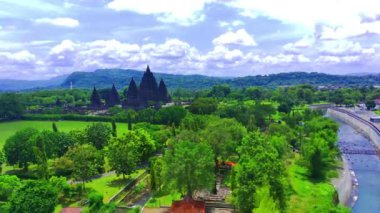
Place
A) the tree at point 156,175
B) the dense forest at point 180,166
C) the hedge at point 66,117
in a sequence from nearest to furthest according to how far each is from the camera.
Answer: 1. the dense forest at point 180,166
2. the tree at point 156,175
3. the hedge at point 66,117

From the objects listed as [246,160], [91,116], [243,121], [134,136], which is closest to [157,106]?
[91,116]

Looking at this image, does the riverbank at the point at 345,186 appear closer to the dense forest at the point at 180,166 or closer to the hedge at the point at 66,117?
the dense forest at the point at 180,166

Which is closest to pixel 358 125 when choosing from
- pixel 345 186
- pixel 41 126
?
pixel 345 186

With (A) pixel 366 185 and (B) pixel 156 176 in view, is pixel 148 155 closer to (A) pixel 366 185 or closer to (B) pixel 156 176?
(B) pixel 156 176

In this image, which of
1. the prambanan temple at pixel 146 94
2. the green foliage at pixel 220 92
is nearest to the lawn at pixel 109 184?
the prambanan temple at pixel 146 94

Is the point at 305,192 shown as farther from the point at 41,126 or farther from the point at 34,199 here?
the point at 41,126

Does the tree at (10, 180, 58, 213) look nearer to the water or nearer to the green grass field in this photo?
the water
